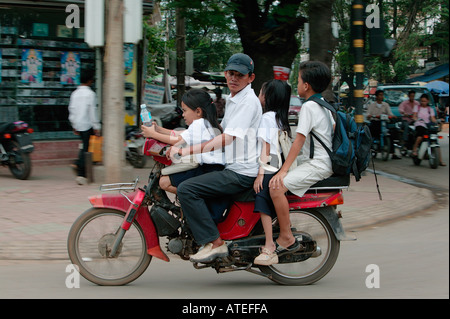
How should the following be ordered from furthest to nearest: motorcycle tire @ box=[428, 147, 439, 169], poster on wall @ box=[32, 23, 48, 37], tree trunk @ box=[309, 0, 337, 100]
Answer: motorcycle tire @ box=[428, 147, 439, 169] → poster on wall @ box=[32, 23, 48, 37] → tree trunk @ box=[309, 0, 337, 100]

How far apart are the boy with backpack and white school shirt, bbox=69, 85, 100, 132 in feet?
19.2

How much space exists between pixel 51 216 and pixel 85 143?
2878mm

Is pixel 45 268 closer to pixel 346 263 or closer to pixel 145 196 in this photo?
pixel 145 196

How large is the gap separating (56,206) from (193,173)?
13.0 ft

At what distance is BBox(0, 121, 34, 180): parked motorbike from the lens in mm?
10383

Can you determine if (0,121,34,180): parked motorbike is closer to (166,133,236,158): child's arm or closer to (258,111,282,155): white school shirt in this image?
(166,133,236,158): child's arm

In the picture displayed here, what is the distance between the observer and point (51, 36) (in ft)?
44.1

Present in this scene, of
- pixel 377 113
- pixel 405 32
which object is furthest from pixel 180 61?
pixel 405 32

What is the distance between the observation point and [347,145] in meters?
4.61

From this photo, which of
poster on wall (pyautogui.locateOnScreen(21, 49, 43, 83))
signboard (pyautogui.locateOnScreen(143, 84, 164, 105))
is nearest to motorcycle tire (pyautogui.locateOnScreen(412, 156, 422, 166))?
signboard (pyautogui.locateOnScreen(143, 84, 164, 105))

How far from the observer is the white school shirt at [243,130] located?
4520 mm

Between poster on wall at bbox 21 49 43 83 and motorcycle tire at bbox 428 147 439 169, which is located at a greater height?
poster on wall at bbox 21 49 43 83

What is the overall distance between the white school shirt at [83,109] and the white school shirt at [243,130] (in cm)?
566
